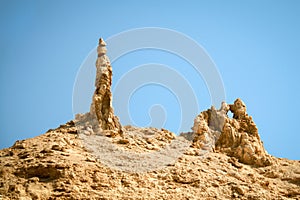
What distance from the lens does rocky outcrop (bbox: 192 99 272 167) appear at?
91.4 ft

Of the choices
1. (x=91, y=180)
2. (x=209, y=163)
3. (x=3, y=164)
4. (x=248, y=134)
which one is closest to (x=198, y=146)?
(x=209, y=163)

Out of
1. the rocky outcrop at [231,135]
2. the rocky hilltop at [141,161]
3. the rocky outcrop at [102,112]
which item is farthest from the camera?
the rocky outcrop at [231,135]

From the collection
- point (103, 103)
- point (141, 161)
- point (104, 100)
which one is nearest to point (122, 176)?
point (141, 161)

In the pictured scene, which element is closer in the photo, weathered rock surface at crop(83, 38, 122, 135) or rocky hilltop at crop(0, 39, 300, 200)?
rocky hilltop at crop(0, 39, 300, 200)

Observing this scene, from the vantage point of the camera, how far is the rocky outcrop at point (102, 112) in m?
26.7

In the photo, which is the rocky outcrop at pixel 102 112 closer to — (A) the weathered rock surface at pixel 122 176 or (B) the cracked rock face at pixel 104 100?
(B) the cracked rock face at pixel 104 100

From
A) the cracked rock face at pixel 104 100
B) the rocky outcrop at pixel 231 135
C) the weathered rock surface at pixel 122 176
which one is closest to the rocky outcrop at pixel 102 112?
the cracked rock face at pixel 104 100

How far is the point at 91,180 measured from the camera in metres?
20.8

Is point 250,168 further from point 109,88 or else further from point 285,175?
point 109,88

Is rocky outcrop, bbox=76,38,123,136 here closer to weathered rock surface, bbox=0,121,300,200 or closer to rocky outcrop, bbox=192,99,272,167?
weathered rock surface, bbox=0,121,300,200

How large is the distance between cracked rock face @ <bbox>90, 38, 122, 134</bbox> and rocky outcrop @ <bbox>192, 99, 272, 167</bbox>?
6.11 m

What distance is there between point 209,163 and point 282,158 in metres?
7.55

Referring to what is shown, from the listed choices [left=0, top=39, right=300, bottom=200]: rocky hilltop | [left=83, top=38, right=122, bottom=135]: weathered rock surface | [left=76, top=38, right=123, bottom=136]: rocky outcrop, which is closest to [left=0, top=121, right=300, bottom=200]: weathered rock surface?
[left=0, top=39, right=300, bottom=200]: rocky hilltop

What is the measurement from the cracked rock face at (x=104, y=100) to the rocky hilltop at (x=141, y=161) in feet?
0.23
